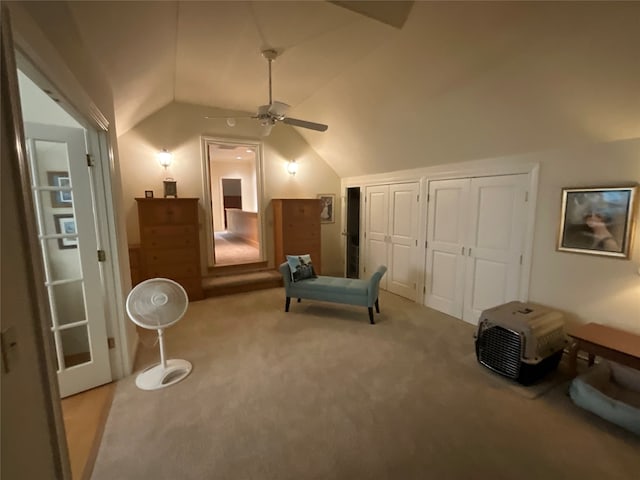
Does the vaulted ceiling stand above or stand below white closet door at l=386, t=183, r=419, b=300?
above

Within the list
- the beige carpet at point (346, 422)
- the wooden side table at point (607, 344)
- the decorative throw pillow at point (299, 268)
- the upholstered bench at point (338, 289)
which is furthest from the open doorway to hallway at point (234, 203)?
the wooden side table at point (607, 344)

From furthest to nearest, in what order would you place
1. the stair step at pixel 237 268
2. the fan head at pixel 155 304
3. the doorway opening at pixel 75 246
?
the stair step at pixel 237 268, the fan head at pixel 155 304, the doorway opening at pixel 75 246

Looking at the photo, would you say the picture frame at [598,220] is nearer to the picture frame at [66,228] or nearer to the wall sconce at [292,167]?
the wall sconce at [292,167]

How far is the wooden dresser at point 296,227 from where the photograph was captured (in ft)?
17.2

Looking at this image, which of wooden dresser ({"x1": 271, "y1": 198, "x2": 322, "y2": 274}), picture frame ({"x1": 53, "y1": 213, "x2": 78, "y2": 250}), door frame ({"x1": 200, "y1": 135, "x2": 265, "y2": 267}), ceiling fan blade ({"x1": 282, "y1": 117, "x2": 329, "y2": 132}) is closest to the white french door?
picture frame ({"x1": 53, "y1": 213, "x2": 78, "y2": 250})

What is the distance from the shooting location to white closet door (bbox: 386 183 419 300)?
4512 millimetres

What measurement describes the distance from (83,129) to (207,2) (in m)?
1.31

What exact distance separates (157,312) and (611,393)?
11.9 feet

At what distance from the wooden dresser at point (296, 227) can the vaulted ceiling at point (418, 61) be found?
1.90 metres

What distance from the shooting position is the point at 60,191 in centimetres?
223

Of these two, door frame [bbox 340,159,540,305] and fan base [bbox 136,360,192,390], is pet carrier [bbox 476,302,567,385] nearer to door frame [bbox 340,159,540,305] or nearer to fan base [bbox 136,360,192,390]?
door frame [bbox 340,159,540,305]

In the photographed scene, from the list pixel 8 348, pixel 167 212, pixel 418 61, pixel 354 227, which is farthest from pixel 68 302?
pixel 354 227

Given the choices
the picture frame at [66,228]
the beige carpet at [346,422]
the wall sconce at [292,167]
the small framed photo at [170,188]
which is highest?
the wall sconce at [292,167]

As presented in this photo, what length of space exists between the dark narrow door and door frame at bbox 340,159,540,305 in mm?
297
